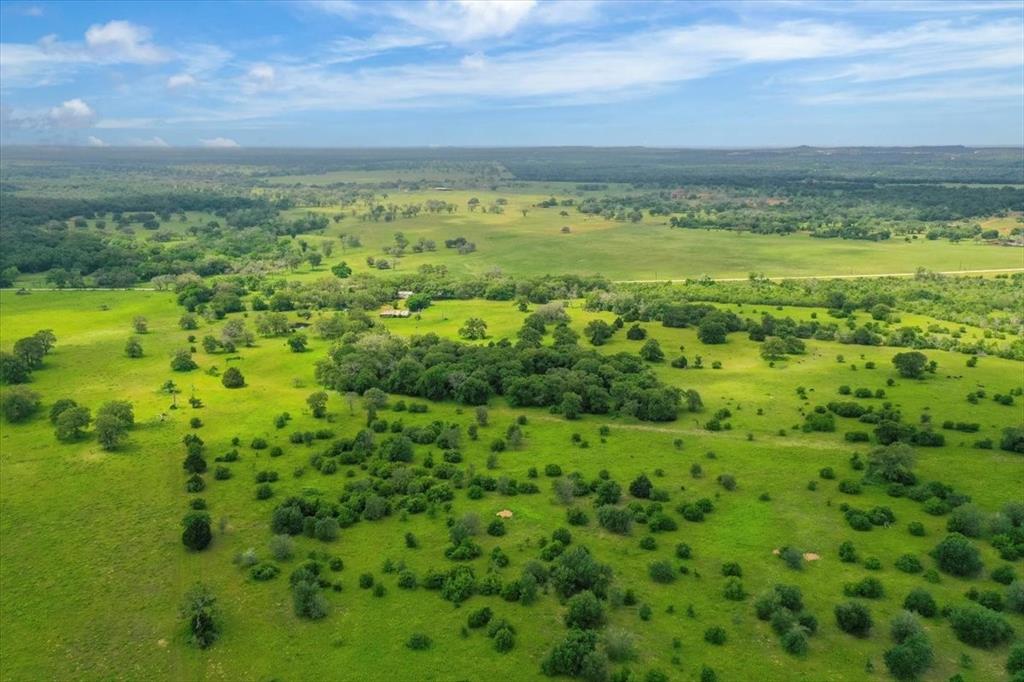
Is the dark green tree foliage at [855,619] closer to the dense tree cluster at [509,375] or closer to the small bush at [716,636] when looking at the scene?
the small bush at [716,636]

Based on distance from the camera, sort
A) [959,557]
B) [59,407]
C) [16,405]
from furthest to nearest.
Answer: [16,405], [59,407], [959,557]

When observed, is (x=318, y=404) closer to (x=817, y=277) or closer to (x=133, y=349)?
(x=133, y=349)

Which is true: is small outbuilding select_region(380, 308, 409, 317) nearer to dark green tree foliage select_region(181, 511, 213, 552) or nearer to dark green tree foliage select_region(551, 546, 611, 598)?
dark green tree foliage select_region(181, 511, 213, 552)

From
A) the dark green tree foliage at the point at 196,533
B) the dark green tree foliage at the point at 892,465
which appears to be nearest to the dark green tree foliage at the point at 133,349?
the dark green tree foliage at the point at 196,533

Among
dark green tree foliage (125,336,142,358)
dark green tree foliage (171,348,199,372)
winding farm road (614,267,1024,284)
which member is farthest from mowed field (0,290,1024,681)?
winding farm road (614,267,1024,284)

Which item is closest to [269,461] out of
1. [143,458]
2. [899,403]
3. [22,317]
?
[143,458]

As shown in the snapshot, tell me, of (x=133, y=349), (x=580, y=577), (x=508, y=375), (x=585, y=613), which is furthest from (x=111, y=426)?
(x=585, y=613)

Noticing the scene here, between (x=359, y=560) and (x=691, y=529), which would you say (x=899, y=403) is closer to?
(x=691, y=529)
